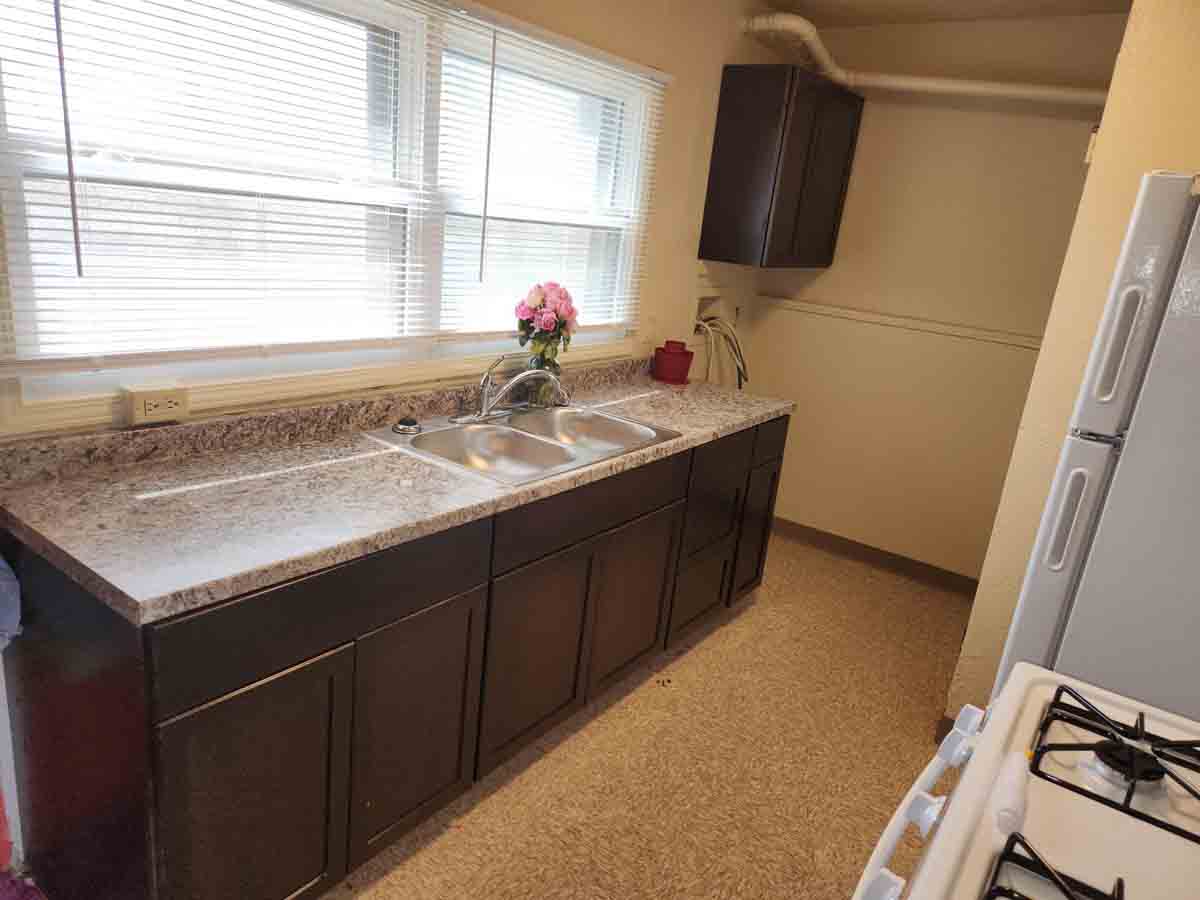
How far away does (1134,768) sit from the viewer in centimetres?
100

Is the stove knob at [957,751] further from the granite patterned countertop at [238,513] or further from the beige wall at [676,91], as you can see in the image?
the beige wall at [676,91]

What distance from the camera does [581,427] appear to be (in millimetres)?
2660

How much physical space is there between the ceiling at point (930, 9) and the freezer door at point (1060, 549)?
7.20ft

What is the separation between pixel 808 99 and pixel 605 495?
208 cm

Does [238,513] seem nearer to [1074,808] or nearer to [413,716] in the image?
[413,716]

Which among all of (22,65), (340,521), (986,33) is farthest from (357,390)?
(986,33)

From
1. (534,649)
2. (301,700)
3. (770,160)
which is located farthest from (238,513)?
(770,160)

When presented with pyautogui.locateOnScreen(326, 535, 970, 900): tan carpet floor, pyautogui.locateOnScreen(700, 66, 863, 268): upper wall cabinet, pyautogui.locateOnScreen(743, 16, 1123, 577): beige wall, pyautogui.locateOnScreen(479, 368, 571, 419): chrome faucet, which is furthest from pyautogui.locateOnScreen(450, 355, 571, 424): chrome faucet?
pyautogui.locateOnScreen(743, 16, 1123, 577): beige wall

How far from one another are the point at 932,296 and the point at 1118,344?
6.56ft

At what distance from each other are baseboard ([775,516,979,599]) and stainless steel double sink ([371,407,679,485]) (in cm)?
193

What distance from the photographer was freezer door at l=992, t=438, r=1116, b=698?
1802 mm

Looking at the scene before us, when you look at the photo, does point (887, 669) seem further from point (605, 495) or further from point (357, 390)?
point (357, 390)

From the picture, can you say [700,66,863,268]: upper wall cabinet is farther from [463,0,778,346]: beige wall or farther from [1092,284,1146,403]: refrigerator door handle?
[1092,284,1146,403]: refrigerator door handle

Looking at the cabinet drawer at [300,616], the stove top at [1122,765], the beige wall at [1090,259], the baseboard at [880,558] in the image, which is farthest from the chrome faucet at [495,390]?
the baseboard at [880,558]
